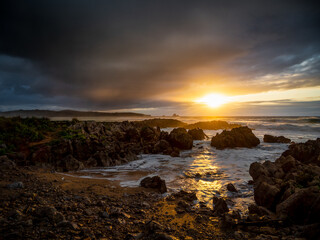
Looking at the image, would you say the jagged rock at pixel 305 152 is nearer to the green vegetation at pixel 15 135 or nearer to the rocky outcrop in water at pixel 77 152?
the rocky outcrop in water at pixel 77 152

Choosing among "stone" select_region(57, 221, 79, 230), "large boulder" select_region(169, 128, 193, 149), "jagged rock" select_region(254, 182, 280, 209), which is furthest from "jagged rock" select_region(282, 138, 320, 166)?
"stone" select_region(57, 221, 79, 230)

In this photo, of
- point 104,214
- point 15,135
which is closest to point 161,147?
point 15,135

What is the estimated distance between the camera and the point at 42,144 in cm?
1374

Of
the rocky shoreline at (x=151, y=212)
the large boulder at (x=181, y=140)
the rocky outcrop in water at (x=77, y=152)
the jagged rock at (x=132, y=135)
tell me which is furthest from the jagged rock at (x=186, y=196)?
the jagged rock at (x=132, y=135)

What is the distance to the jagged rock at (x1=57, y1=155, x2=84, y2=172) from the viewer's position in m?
12.7

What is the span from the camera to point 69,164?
42.7ft

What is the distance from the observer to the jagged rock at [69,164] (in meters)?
12.7

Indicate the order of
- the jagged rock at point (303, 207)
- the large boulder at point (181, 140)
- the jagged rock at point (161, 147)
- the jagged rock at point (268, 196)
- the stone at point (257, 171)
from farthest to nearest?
the large boulder at point (181, 140) → the jagged rock at point (161, 147) → the stone at point (257, 171) → the jagged rock at point (268, 196) → the jagged rock at point (303, 207)

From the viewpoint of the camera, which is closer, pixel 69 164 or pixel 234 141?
pixel 69 164

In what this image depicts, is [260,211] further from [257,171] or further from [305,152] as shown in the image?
[305,152]

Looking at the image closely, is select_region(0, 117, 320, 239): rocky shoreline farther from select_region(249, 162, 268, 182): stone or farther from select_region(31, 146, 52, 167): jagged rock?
select_region(31, 146, 52, 167): jagged rock

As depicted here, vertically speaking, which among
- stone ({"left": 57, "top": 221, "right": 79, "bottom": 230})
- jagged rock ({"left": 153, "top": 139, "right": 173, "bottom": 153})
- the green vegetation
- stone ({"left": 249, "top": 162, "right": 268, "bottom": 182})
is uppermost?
the green vegetation

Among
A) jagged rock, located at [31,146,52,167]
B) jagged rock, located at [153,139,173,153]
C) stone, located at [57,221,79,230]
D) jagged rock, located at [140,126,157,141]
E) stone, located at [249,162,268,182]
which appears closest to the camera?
stone, located at [57,221,79,230]

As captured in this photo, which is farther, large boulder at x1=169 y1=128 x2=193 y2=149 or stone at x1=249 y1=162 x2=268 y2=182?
large boulder at x1=169 y1=128 x2=193 y2=149
